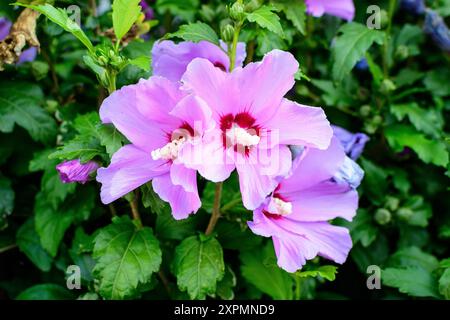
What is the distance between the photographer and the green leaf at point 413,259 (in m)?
1.68

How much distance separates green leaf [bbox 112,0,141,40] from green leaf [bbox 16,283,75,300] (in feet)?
2.53

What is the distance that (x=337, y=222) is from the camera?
1.74 meters

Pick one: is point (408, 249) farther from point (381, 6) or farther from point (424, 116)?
point (381, 6)

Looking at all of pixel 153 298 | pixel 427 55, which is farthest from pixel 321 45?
pixel 153 298

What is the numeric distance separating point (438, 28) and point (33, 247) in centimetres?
141

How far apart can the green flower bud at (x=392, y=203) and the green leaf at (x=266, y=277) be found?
38cm

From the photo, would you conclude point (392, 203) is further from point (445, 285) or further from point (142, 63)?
point (142, 63)

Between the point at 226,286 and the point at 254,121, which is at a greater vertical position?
the point at 254,121

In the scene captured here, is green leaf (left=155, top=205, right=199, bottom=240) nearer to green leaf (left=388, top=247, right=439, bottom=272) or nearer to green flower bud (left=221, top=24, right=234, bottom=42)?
green flower bud (left=221, top=24, right=234, bottom=42)

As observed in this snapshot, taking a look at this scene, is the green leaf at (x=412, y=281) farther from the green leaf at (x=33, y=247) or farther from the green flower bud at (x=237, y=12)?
the green leaf at (x=33, y=247)

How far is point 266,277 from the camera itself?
1.64 m

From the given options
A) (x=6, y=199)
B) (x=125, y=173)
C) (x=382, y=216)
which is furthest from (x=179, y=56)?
(x=382, y=216)
